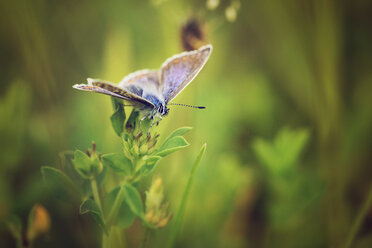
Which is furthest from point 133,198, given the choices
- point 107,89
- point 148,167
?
point 107,89

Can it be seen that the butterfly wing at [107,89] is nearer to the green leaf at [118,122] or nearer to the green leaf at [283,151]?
the green leaf at [118,122]

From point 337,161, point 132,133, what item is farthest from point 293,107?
point 132,133

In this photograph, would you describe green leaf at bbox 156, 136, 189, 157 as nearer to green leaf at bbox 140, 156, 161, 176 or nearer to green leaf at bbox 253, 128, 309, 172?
green leaf at bbox 140, 156, 161, 176

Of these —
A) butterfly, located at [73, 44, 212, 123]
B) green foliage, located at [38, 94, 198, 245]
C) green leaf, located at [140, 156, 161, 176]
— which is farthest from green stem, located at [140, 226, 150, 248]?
butterfly, located at [73, 44, 212, 123]

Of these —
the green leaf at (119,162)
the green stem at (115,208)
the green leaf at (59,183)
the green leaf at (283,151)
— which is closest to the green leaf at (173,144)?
the green leaf at (119,162)

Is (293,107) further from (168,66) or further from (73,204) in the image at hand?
(73,204)

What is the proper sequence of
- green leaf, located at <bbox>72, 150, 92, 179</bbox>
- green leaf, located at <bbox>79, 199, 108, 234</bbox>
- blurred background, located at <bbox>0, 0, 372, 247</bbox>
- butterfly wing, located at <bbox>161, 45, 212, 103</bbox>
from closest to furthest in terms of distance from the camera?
green leaf, located at <bbox>79, 199, 108, 234</bbox>, green leaf, located at <bbox>72, 150, 92, 179</bbox>, butterfly wing, located at <bbox>161, 45, 212, 103</bbox>, blurred background, located at <bbox>0, 0, 372, 247</bbox>

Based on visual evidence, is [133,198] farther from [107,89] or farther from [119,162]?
[107,89]
